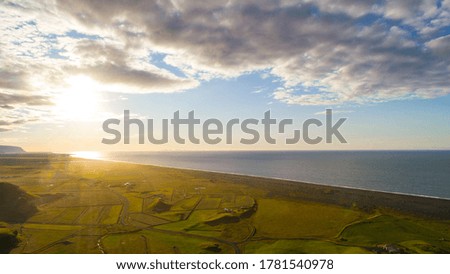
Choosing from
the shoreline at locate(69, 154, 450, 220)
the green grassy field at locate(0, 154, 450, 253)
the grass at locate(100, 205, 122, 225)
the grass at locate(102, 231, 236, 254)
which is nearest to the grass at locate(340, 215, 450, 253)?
the green grassy field at locate(0, 154, 450, 253)

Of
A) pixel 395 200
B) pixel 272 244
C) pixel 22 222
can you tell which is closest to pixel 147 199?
pixel 22 222

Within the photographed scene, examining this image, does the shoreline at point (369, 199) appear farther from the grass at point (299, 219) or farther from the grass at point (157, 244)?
the grass at point (157, 244)

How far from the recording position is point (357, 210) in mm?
75875

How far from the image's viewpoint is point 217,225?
62.3 metres

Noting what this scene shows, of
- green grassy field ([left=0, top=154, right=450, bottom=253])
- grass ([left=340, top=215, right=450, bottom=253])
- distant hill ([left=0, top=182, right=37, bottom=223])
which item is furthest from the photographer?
distant hill ([left=0, top=182, right=37, bottom=223])

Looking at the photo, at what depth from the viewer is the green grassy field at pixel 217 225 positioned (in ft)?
161

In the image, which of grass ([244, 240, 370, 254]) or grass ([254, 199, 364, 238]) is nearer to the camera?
grass ([244, 240, 370, 254])

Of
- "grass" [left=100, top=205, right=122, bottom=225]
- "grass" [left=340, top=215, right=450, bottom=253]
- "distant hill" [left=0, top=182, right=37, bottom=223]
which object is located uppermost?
"distant hill" [left=0, top=182, right=37, bottom=223]

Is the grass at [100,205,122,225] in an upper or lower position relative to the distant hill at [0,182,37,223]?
lower

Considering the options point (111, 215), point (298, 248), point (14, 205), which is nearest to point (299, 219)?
point (298, 248)

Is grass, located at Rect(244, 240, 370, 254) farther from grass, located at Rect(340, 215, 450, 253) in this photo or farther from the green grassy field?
grass, located at Rect(340, 215, 450, 253)

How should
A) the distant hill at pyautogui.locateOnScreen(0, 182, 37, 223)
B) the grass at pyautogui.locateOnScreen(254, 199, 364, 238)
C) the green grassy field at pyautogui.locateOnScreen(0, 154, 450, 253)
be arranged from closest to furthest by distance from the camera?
the green grassy field at pyautogui.locateOnScreen(0, 154, 450, 253), the grass at pyautogui.locateOnScreen(254, 199, 364, 238), the distant hill at pyautogui.locateOnScreen(0, 182, 37, 223)

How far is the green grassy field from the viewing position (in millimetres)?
48938

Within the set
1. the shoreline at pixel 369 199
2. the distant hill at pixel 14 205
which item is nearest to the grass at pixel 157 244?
the distant hill at pixel 14 205
